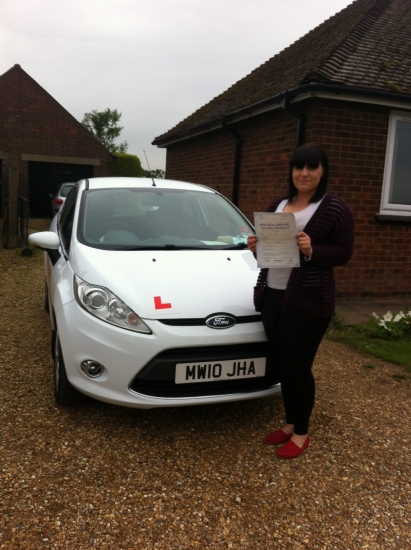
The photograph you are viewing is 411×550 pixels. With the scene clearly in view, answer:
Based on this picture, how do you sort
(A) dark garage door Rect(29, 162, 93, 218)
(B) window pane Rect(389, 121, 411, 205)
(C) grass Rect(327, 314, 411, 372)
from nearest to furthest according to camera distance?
1. (C) grass Rect(327, 314, 411, 372)
2. (B) window pane Rect(389, 121, 411, 205)
3. (A) dark garage door Rect(29, 162, 93, 218)

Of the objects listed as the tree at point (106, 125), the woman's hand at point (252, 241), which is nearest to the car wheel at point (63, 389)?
the woman's hand at point (252, 241)

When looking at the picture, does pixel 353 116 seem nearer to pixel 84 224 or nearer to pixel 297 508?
pixel 84 224

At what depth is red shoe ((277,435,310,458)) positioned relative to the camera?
2834mm

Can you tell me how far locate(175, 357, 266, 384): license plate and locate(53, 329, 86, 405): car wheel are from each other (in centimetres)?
81

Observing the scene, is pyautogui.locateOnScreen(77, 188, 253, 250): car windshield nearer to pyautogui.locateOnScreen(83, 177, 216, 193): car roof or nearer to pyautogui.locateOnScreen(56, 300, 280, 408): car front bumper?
pyautogui.locateOnScreen(83, 177, 216, 193): car roof

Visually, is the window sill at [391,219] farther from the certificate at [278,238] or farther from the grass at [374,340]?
the certificate at [278,238]

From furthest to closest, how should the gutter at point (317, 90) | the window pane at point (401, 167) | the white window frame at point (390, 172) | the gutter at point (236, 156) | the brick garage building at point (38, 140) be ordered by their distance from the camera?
the brick garage building at point (38, 140) → the gutter at point (236, 156) → the window pane at point (401, 167) → the white window frame at point (390, 172) → the gutter at point (317, 90)

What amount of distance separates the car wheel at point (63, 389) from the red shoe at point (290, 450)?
4.26 ft

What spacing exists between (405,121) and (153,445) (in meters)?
6.14

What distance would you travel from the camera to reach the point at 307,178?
2.61m

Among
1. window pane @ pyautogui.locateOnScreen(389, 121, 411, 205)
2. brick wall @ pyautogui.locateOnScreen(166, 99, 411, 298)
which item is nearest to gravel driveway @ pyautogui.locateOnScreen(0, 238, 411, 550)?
brick wall @ pyautogui.locateOnScreen(166, 99, 411, 298)

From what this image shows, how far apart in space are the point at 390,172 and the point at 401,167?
11.7 inches

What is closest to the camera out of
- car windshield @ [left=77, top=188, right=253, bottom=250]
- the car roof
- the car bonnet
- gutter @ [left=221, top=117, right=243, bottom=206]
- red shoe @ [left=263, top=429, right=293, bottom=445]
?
the car bonnet

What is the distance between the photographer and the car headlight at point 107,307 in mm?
2762
